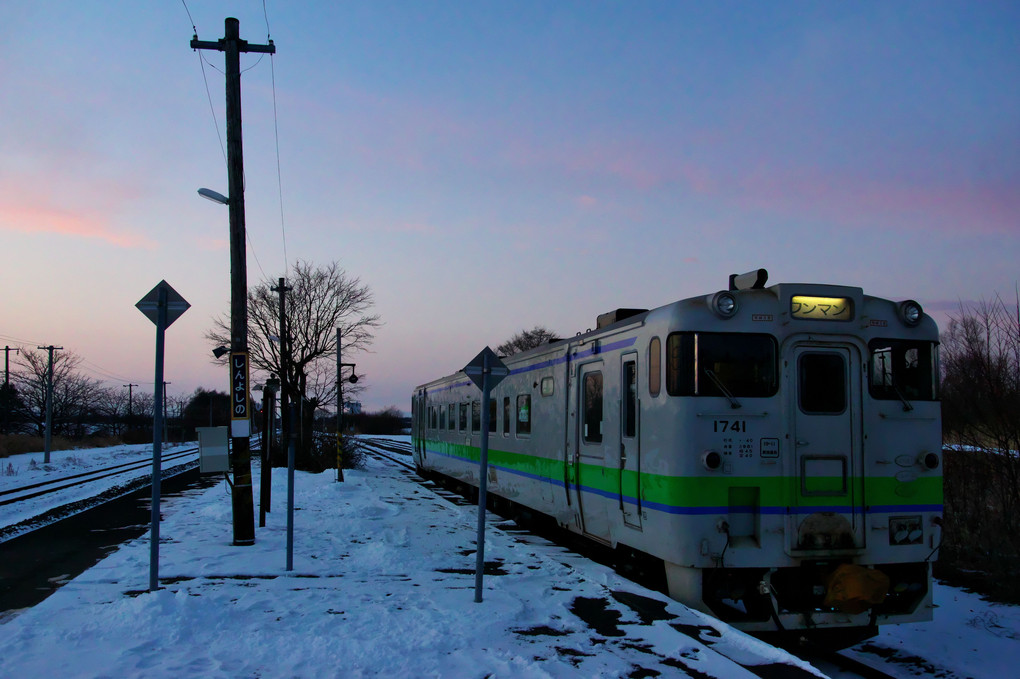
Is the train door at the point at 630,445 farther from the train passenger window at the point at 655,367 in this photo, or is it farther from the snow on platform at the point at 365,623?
the snow on platform at the point at 365,623

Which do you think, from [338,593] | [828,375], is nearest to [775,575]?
[828,375]

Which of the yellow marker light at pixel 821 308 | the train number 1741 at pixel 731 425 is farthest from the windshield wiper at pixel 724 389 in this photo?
the yellow marker light at pixel 821 308

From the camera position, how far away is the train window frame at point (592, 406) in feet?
30.2

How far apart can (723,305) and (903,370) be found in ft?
6.43

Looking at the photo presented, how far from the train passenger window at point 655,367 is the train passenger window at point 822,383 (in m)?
1.30

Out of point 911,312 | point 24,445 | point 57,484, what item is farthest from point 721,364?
point 24,445

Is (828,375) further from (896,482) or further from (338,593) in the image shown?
(338,593)

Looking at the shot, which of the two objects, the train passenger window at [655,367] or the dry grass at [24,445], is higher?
the train passenger window at [655,367]

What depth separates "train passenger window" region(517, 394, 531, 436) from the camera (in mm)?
12594

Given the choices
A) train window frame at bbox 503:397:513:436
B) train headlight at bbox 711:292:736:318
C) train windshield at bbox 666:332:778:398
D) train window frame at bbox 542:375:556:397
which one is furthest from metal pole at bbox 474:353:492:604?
train window frame at bbox 503:397:513:436

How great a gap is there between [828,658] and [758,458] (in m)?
2.22

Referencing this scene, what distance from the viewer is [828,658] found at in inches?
292

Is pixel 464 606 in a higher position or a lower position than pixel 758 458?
lower

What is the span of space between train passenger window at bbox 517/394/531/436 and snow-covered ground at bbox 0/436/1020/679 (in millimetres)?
2209
